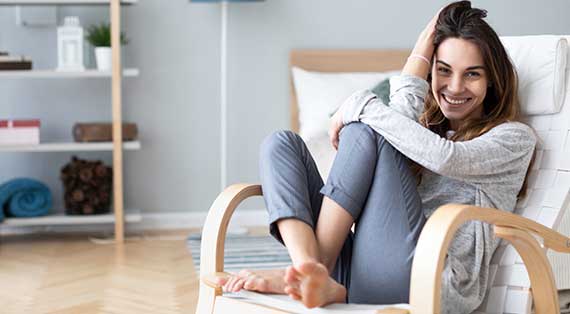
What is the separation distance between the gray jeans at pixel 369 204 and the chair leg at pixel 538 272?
8.4 inches

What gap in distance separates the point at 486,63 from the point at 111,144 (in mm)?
2179

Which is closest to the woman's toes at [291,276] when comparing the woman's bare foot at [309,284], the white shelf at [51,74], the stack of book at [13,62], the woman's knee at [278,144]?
the woman's bare foot at [309,284]

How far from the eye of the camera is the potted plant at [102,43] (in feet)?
12.7

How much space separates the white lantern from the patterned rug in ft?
3.00

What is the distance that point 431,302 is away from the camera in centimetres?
164

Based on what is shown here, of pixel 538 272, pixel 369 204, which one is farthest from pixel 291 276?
pixel 538 272

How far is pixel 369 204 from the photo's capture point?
1.92m

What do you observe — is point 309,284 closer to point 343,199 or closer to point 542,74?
point 343,199

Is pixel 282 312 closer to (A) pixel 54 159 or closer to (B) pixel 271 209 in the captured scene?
(B) pixel 271 209

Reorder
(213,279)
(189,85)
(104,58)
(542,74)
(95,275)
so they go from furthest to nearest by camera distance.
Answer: (189,85), (104,58), (95,275), (542,74), (213,279)

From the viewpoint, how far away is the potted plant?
3879 millimetres

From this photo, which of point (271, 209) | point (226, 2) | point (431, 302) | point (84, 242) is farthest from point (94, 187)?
point (431, 302)

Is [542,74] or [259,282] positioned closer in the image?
[259,282]

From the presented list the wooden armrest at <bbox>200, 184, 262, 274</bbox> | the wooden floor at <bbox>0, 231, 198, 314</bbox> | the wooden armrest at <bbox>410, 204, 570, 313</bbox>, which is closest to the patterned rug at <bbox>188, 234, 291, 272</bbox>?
the wooden floor at <bbox>0, 231, 198, 314</bbox>
